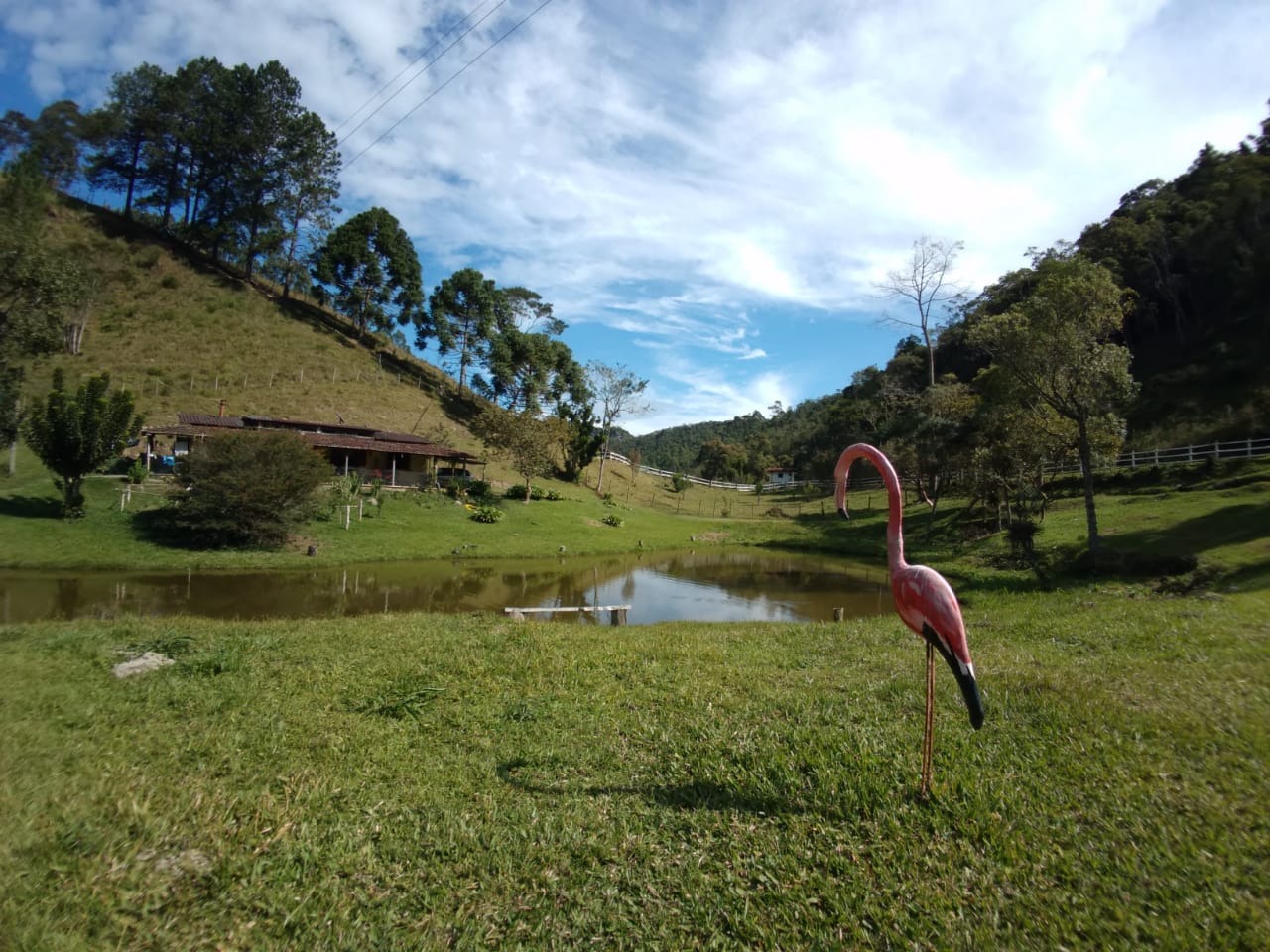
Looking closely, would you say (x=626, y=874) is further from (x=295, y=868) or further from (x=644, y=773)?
(x=295, y=868)

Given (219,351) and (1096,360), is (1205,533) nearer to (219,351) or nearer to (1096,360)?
(1096,360)

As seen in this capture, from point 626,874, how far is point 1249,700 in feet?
20.5

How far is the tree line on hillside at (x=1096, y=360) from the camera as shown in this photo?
17.8m

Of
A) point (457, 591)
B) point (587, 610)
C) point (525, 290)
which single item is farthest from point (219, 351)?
point (587, 610)

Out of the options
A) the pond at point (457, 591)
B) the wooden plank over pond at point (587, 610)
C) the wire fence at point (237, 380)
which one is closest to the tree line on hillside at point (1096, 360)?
the pond at point (457, 591)

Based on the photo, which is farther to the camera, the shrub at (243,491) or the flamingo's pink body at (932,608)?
the shrub at (243,491)

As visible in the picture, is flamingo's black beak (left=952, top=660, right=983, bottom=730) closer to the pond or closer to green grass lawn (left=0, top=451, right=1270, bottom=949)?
green grass lawn (left=0, top=451, right=1270, bottom=949)

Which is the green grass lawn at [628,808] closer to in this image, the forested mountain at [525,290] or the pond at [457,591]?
the pond at [457,591]

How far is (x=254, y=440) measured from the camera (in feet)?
72.1

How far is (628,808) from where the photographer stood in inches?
174

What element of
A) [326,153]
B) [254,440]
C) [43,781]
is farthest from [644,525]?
[326,153]

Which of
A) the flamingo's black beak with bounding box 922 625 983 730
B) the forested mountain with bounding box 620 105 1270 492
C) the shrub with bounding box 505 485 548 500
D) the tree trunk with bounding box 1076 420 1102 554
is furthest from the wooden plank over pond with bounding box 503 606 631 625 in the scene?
the shrub with bounding box 505 485 548 500

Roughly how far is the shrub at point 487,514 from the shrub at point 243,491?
335 inches

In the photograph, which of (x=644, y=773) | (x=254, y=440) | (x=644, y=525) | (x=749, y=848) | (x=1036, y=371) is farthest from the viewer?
(x=644, y=525)
